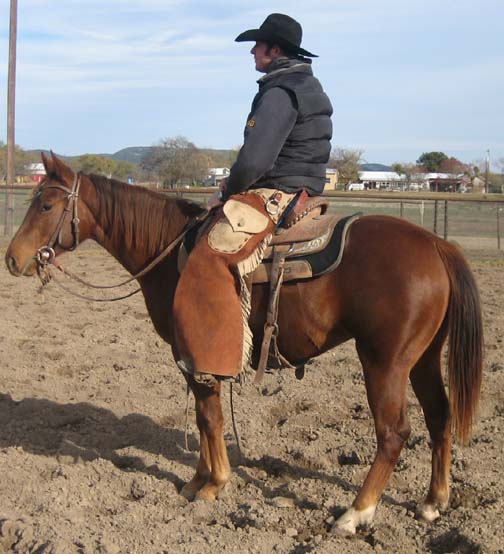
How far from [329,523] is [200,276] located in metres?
1.46

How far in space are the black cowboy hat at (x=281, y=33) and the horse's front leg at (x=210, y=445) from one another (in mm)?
1956

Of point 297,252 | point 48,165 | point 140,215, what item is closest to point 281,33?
point 297,252

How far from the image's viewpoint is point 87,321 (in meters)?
8.02

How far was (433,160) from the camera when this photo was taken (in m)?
86.1

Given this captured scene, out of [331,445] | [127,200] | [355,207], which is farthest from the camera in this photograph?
[355,207]

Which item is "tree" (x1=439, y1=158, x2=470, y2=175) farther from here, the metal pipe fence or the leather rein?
the leather rein

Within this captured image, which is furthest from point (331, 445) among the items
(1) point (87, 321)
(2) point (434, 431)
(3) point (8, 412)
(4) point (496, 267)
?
(4) point (496, 267)

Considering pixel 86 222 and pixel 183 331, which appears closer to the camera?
pixel 183 331

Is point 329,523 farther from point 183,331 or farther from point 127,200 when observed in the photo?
point 127,200

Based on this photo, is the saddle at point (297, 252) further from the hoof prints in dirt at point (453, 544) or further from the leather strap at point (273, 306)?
the hoof prints in dirt at point (453, 544)

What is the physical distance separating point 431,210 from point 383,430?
20228 millimetres

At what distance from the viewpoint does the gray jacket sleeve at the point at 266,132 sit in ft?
11.8

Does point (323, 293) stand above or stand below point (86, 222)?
below

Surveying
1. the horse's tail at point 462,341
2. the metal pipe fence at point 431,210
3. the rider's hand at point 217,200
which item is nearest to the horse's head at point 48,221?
the rider's hand at point 217,200
